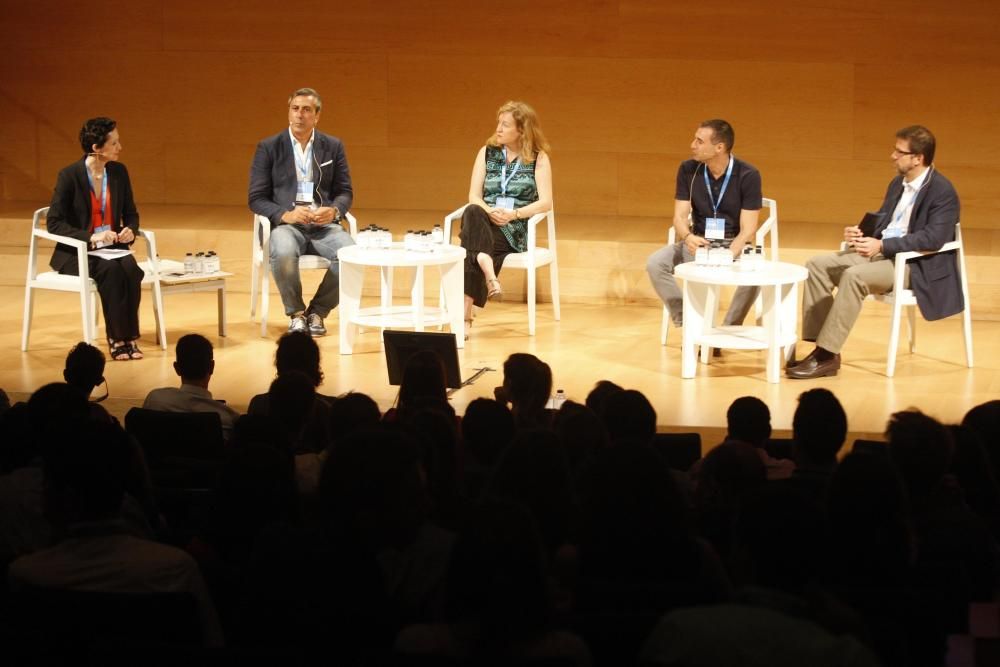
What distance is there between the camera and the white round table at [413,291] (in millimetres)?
6684

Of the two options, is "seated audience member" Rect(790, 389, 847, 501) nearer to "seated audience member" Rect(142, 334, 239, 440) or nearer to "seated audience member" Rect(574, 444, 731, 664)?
"seated audience member" Rect(574, 444, 731, 664)

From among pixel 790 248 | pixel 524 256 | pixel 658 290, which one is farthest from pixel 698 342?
pixel 790 248

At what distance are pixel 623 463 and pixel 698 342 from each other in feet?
12.8

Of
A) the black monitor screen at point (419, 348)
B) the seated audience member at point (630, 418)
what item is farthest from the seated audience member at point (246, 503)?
the black monitor screen at point (419, 348)

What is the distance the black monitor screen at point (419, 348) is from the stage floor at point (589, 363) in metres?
0.34

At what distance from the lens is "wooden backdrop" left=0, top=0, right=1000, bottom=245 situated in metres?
9.02

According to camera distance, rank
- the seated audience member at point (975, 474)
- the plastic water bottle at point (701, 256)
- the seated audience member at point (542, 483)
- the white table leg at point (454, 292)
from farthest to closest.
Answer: the white table leg at point (454, 292)
the plastic water bottle at point (701, 256)
the seated audience member at point (975, 474)
the seated audience member at point (542, 483)

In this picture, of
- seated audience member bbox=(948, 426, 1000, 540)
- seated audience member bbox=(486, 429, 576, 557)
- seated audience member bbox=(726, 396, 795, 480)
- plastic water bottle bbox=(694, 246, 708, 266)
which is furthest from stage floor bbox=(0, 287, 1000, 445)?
seated audience member bbox=(486, 429, 576, 557)

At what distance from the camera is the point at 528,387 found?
3939mm

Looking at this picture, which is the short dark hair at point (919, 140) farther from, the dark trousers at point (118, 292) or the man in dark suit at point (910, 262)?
the dark trousers at point (118, 292)

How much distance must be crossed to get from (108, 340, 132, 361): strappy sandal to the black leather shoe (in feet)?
10.8

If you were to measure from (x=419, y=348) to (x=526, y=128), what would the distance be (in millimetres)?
2449

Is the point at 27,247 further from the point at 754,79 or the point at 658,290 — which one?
the point at 754,79

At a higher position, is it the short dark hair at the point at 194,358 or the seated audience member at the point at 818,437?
the short dark hair at the point at 194,358
